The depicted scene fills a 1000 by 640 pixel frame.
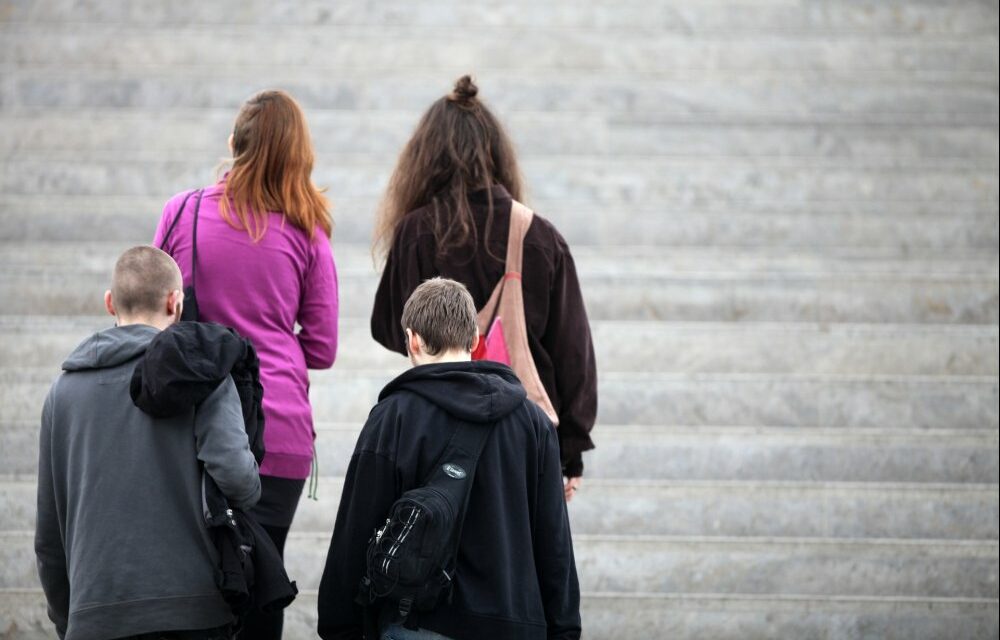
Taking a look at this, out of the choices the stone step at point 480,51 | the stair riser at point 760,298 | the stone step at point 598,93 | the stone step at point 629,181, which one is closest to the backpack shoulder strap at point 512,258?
the stair riser at point 760,298

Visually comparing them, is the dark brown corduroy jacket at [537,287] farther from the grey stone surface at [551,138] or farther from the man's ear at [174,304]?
the grey stone surface at [551,138]

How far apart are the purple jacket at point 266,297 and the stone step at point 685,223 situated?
308cm

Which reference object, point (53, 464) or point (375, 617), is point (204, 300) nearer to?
point (53, 464)

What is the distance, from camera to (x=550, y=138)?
301 inches

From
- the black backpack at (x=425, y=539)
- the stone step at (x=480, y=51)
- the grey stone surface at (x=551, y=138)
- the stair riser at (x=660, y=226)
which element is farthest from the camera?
the stone step at (x=480, y=51)

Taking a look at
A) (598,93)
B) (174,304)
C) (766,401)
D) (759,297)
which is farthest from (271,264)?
(598,93)

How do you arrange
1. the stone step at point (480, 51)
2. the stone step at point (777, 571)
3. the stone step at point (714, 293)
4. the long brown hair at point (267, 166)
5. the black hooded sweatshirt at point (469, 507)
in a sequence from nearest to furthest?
the black hooded sweatshirt at point (469, 507) < the long brown hair at point (267, 166) < the stone step at point (777, 571) < the stone step at point (714, 293) < the stone step at point (480, 51)

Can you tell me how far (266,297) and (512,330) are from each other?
689mm

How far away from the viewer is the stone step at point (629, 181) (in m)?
7.10

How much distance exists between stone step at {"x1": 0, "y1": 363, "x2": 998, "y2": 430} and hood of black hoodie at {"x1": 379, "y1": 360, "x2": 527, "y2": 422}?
8.32 feet

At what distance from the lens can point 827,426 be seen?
5.73 metres

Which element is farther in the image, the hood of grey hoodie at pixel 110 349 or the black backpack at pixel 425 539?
the hood of grey hoodie at pixel 110 349

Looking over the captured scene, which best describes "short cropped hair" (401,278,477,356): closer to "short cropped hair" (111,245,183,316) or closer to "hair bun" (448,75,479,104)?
"short cropped hair" (111,245,183,316)

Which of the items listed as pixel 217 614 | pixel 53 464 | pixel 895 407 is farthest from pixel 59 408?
pixel 895 407
